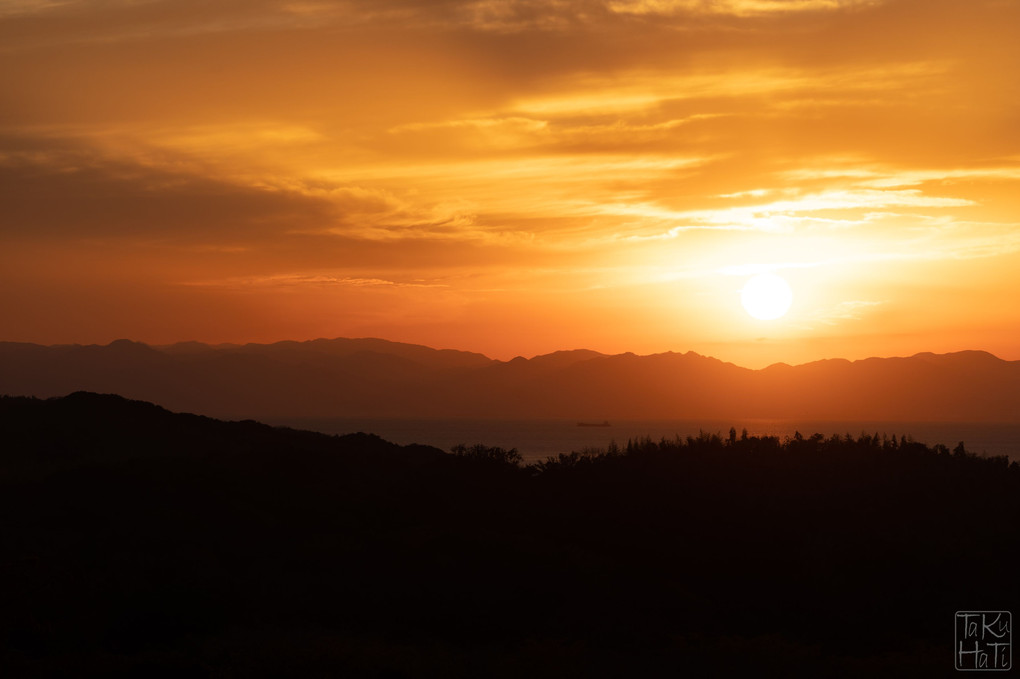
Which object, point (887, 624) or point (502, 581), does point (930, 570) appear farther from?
point (502, 581)

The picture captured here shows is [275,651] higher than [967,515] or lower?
lower

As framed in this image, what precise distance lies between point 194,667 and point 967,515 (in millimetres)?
21130

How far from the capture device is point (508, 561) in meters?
22.1

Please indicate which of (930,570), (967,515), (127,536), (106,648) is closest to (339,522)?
(127,536)

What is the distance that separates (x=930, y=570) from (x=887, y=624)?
270 centimetres

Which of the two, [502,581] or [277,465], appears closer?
[502,581]

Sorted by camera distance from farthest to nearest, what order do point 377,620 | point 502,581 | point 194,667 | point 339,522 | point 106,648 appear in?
point 339,522, point 502,581, point 377,620, point 106,648, point 194,667

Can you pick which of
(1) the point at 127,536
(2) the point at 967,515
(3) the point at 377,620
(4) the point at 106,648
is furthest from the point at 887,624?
(1) the point at 127,536

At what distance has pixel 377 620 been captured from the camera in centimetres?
1958

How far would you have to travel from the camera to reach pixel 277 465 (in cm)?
3109

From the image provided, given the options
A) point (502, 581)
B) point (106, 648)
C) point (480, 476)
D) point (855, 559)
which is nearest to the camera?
point (106, 648)

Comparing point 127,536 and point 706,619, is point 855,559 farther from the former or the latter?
point 127,536

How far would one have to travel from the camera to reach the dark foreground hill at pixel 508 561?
55.6 ft

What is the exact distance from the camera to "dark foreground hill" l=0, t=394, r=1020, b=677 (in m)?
17.0
